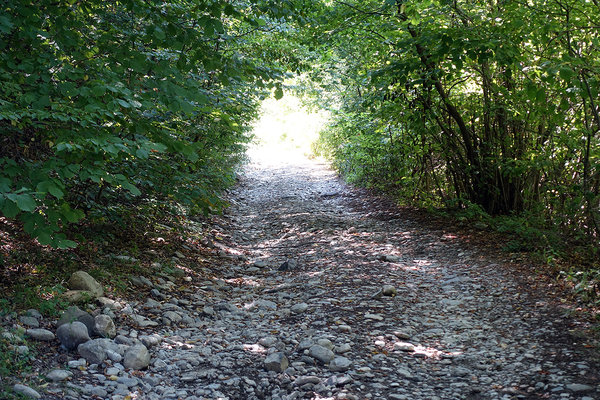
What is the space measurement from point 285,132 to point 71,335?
30.0 metres

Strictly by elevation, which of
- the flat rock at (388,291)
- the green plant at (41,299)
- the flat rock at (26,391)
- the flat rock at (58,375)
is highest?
the green plant at (41,299)

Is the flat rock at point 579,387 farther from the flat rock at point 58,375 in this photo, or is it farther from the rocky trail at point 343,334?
the flat rock at point 58,375

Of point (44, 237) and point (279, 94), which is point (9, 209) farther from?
point (279, 94)

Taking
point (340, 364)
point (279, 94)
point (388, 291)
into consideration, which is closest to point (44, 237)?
point (340, 364)

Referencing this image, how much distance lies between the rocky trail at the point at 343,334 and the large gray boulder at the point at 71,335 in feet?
0.26

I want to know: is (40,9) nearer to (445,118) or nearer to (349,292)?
(349,292)

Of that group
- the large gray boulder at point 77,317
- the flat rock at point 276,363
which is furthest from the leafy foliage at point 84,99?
the flat rock at point 276,363

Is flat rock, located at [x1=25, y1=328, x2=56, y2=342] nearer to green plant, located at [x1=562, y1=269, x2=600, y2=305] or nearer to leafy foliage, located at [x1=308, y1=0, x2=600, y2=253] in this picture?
leafy foliage, located at [x1=308, y1=0, x2=600, y2=253]

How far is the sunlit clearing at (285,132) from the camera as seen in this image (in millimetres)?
25969

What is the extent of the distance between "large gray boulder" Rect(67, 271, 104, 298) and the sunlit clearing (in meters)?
19.7

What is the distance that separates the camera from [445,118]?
8008mm

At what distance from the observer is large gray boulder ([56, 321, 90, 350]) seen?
3.24 meters

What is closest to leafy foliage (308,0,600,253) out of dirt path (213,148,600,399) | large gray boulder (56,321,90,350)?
dirt path (213,148,600,399)

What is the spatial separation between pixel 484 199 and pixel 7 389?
23.6ft
